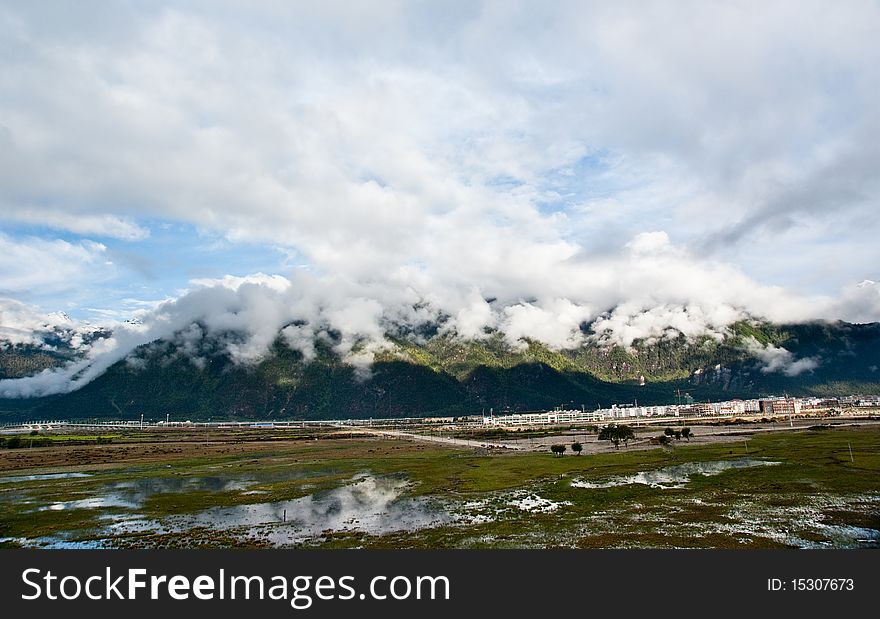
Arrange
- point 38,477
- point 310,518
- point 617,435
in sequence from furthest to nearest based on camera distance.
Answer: point 617,435 < point 38,477 < point 310,518

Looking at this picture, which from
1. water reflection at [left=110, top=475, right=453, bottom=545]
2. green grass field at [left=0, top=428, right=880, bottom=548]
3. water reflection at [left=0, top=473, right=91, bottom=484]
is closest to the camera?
green grass field at [left=0, top=428, right=880, bottom=548]

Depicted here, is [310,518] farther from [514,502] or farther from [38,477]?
[38,477]

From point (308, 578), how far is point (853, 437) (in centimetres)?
14601

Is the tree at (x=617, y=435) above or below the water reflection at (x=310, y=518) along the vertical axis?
below

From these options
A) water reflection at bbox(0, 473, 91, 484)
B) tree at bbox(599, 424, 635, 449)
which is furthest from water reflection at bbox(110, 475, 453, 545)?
tree at bbox(599, 424, 635, 449)

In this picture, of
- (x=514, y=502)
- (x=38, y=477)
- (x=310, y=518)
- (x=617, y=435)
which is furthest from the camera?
(x=617, y=435)

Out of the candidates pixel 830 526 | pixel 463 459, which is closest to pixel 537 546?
pixel 830 526

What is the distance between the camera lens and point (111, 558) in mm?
28219

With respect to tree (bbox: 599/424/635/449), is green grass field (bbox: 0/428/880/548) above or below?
above

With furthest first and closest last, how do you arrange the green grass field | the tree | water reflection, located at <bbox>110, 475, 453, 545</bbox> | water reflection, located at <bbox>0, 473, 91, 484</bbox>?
the tree, water reflection, located at <bbox>0, 473, 91, 484</bbox>, water reflection, located at <bbox>110, 475, 453, 545</bbox>, the green grass field

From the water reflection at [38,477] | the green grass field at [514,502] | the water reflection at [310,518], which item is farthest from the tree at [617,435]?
the water reflection at [38,477]

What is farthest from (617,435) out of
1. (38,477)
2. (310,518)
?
(38,477)

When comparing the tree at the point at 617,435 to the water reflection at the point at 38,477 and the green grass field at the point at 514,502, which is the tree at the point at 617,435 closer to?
the green grass field at the point at 514,502

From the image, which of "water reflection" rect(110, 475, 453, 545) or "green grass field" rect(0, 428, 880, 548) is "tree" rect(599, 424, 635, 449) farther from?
"water reflection" rect(110, 475, 453, 545)
